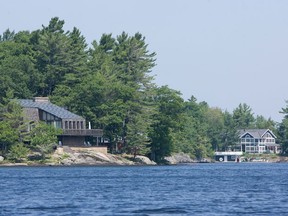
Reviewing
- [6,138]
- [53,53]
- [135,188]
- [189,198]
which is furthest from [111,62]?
[189,198]

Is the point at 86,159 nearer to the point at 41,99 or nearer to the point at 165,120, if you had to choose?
the point at 41,99

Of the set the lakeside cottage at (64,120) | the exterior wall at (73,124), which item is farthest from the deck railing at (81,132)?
the exterior wall at (73,124)

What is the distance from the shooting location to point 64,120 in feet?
438

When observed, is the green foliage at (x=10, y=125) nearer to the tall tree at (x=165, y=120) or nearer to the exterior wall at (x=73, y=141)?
the exterior wall at (x=73, y=141)

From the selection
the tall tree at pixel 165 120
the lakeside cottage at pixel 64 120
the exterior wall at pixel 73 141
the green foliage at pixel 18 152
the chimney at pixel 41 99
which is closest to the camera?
the green foliage at pixel 18 152

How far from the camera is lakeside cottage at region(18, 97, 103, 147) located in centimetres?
13312

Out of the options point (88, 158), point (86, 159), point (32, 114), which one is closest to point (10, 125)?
point (32, 114)

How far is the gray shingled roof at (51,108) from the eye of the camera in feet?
440

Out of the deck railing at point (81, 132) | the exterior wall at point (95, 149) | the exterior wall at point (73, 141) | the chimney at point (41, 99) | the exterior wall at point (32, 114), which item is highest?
the chimney at point (41, 99)

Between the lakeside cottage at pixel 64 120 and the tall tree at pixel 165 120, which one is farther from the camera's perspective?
the tall tree at pixel 165 120

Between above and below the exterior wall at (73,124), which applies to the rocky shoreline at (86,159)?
below

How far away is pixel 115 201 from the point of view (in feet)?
193

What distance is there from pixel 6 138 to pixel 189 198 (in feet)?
208

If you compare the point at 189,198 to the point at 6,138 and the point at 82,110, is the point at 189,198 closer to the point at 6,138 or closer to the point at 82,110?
the point at 6,138
